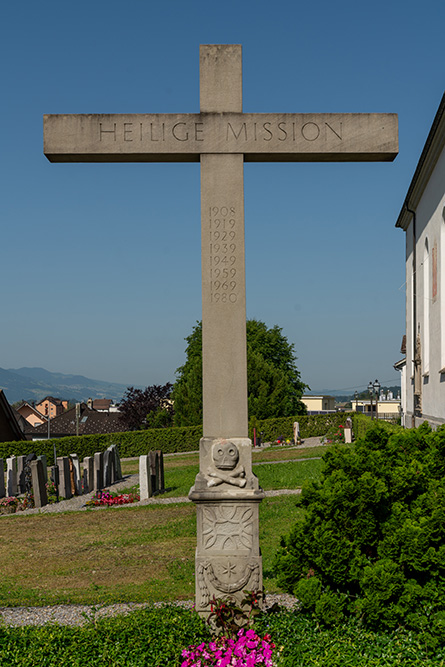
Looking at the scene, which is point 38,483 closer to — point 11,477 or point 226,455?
point 11,477

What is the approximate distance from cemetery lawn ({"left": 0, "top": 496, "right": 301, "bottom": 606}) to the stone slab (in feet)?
16.6

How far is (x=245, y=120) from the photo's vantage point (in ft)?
19.3

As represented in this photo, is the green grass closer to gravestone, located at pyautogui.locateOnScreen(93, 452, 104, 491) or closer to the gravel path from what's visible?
the gravel path

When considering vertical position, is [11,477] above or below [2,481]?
below

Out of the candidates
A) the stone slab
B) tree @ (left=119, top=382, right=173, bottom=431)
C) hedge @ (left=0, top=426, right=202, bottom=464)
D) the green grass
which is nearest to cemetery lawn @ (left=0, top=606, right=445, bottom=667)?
the green grass

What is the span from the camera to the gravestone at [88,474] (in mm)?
20328

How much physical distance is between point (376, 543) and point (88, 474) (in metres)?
16.7

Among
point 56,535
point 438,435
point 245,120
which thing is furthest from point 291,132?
point 56,535

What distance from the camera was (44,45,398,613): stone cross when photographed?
5445mm

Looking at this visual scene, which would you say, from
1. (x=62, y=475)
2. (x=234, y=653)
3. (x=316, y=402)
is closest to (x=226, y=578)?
(x=234, y=653)

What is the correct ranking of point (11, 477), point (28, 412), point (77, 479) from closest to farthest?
point (77, 479) < point (11, 477) < point (28, 412)

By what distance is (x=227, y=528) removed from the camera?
17.9 ft

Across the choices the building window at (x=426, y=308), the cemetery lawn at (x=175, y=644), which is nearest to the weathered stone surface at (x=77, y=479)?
the building window at (x=426, y=308)

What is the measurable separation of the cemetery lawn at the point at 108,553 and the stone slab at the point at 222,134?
5.06 m
